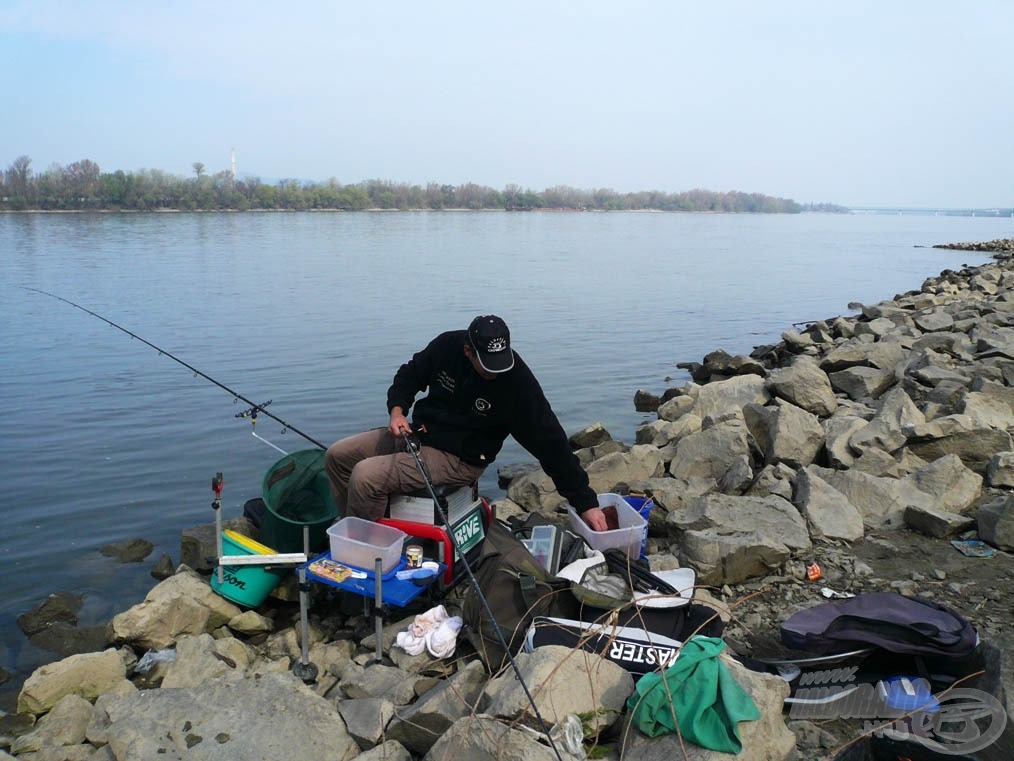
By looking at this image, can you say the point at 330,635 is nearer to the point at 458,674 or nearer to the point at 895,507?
the point at 458,674

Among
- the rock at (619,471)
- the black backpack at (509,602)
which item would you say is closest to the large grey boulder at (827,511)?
the rock at (619,471)

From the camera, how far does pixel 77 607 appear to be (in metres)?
5.27

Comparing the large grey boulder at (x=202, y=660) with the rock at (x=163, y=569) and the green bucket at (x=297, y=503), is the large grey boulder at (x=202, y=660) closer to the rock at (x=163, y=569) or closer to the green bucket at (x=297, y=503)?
the green bucket at (x=297, y=503)

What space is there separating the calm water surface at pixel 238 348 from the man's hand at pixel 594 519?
305cm

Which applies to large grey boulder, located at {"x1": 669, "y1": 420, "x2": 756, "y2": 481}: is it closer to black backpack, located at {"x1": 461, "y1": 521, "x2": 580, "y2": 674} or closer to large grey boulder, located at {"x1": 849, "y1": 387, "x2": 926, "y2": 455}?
large grey boulder, located at {"x1": 849, "y1": 387, "x2": 926, "y2": 455}

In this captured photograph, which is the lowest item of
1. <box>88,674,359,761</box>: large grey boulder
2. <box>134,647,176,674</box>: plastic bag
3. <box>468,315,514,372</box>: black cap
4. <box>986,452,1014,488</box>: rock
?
<box>134,647,176,674</box>: plastic bag

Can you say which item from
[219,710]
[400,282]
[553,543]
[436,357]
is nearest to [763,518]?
[553,543]

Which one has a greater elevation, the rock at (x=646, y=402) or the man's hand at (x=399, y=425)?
the man's hand at (x=399, y=425)

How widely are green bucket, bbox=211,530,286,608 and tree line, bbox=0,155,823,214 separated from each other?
75.5 meters

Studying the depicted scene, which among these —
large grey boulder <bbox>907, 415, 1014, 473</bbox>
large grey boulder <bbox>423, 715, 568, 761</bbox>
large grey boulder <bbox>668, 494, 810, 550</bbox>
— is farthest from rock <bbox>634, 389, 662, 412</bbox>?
large grey boulder <bbox>423, 715, 568, 761</bbox>

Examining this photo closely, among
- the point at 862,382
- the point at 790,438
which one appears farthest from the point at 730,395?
the point at 790,438

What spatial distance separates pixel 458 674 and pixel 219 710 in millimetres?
963

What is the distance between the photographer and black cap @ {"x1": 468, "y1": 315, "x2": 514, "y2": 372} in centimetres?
419

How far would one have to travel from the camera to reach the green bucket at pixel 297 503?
15.9ft
